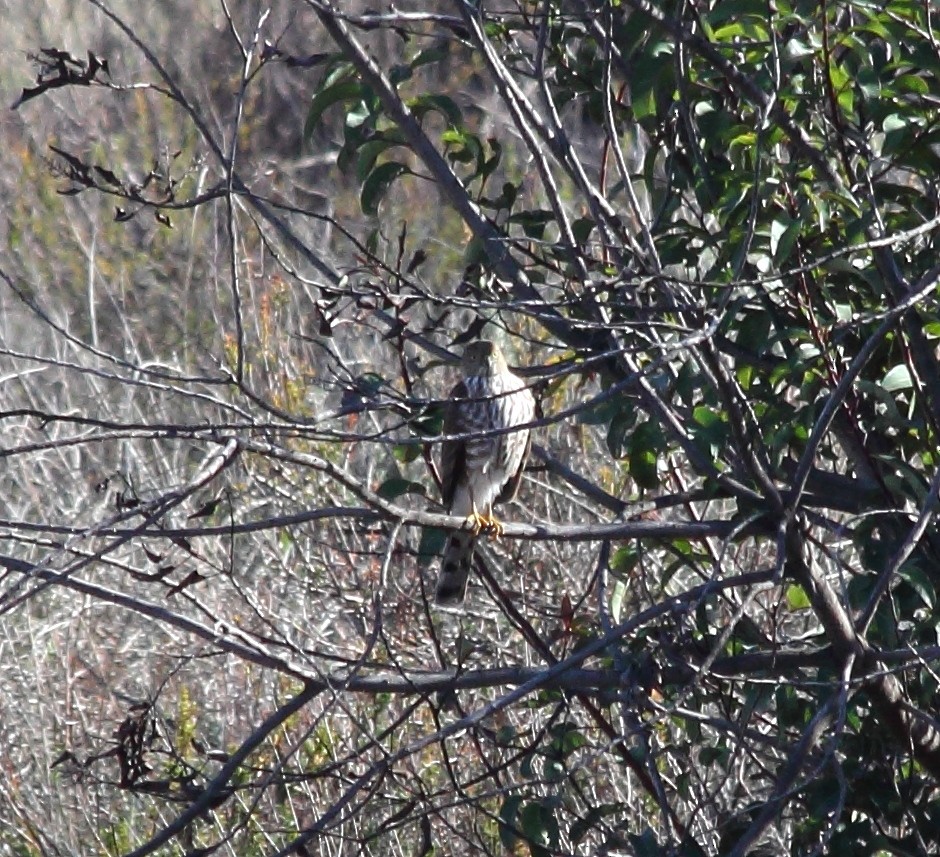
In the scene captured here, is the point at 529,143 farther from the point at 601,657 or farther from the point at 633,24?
the point at 601,657

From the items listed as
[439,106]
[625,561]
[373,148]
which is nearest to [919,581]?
[625,561]

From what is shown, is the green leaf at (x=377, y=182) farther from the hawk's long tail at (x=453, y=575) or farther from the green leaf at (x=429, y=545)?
the hawk's long tail at (x=453, y=575)

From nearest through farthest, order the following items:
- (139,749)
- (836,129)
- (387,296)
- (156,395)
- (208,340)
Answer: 1. (387,296)
2. (139,749)
3. (836,129)
4. (156,395)
5. (208,340)

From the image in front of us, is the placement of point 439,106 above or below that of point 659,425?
above

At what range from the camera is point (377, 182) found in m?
3.55

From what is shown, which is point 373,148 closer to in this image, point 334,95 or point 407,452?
point 334,95

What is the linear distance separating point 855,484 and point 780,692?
0.47 meters

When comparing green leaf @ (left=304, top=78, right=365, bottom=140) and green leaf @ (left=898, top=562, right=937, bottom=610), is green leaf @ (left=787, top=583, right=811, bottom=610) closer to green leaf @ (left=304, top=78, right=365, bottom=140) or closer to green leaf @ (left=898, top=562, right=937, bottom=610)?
green leaf @ (left=898, top=562, right=937, bottom=610)

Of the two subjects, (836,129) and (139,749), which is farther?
(836,129)

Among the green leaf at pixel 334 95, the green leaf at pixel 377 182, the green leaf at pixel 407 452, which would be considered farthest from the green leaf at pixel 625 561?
the green leaf at pixel 334 95

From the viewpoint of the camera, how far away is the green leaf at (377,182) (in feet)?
11.6

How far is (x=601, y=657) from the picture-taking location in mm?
3773

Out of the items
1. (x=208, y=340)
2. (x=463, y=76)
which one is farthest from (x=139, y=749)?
(x=463, y=76)

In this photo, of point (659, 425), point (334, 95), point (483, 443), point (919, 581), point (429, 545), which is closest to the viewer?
point (919, 581)
